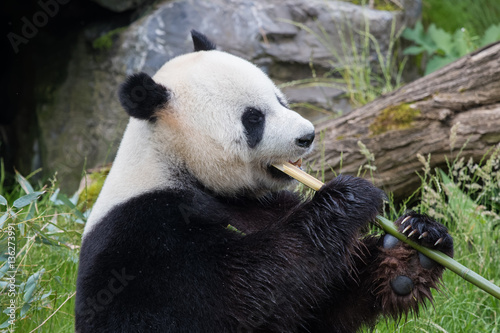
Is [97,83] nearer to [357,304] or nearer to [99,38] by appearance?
[99,38]

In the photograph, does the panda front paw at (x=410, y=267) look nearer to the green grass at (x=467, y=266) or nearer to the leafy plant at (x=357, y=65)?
the green grass at (x=467, y=266)

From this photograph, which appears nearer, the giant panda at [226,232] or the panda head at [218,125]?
the giant panda at [226,232]

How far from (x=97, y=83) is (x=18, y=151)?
1.85 metres

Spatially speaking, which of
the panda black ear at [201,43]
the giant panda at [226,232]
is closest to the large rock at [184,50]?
the panda black ear at [201,43]

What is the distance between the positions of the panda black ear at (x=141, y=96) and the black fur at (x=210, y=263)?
439mm

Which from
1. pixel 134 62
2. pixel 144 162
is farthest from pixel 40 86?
pixel 144 162

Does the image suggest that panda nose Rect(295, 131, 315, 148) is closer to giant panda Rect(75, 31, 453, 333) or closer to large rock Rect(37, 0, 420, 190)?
giant panda Rect(75, 31, 453, 333)

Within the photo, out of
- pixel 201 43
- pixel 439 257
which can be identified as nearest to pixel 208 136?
pixel 201 43

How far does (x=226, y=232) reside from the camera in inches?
107

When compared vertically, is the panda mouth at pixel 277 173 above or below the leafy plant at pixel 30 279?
above

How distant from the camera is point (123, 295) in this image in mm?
2605

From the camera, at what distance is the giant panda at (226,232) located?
2.62 meters

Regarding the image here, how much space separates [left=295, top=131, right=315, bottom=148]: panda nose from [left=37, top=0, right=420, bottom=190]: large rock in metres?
4.11

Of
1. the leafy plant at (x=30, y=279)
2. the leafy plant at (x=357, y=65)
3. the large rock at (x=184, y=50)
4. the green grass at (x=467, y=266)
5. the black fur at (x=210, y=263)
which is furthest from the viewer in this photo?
the large rock at (x=184, y=50)
